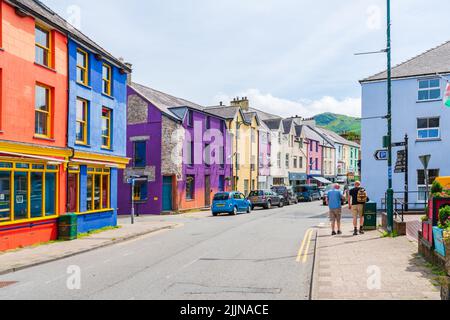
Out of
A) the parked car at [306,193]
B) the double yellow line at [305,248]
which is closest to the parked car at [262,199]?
the parked car at [306,193]

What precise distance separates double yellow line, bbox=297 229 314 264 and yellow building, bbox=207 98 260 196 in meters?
25.9

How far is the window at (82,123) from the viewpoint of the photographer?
60.5 feet

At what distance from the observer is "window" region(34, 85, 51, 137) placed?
15.7m

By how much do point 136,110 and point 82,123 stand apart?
14653 millimetres

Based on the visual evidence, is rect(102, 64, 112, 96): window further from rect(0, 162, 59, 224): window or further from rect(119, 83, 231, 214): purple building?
rect(119, 83, 231, 214): purple building

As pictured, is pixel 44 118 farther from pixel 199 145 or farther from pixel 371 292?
pixel 199 145

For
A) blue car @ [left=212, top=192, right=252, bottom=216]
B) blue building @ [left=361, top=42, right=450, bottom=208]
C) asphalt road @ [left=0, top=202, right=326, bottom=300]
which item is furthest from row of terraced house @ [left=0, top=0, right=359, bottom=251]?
blue building @ [left=361, top=42, right=450, bottom=208]

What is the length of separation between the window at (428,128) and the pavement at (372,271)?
1635 cm

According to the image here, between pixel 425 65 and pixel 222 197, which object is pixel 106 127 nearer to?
pixel 222 197

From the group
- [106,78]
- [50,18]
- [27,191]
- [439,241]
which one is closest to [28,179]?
[27,191]

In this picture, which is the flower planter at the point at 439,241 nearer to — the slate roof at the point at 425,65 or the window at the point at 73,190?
the window at the point at 73,190

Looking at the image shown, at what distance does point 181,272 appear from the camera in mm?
9992
